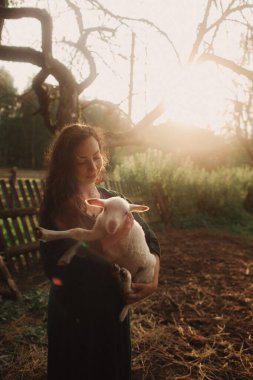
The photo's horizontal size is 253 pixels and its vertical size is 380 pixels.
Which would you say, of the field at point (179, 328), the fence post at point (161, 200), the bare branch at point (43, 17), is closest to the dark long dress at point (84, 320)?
the field at point (179, 328)

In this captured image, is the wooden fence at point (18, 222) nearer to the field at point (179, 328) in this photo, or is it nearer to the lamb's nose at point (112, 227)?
the field at point (179, 328)

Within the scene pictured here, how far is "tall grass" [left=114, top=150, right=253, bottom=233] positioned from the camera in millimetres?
11562

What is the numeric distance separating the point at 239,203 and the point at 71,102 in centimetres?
967

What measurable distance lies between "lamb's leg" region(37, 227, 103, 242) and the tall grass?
9.38 meters

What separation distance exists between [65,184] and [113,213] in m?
0.41

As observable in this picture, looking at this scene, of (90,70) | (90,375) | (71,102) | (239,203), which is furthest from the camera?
(239,203)

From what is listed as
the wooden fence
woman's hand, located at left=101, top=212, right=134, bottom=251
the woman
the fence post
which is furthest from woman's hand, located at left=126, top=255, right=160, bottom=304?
the fence post

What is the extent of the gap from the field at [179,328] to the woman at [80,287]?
1.46m

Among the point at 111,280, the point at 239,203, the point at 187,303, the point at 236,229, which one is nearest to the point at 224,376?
the point at 187,303

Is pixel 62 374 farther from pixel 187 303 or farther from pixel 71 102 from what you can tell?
pixel 71 102

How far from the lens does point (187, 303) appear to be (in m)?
5.00

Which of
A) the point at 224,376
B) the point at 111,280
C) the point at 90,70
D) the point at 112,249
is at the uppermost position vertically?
the point at 90,70

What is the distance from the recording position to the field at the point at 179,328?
11.0 ft

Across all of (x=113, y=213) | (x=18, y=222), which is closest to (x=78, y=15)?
(x=18, y=222)
